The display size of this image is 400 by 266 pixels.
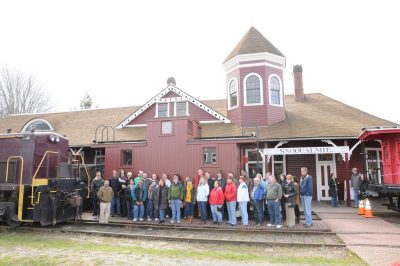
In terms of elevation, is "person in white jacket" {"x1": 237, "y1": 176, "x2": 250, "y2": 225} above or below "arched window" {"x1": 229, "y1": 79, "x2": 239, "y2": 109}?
below

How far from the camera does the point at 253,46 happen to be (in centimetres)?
1956

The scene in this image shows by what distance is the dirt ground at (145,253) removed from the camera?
6949mm

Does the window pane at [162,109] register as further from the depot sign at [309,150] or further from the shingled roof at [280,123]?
the depot sign at [309,150]

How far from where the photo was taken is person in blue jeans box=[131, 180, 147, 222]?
1199 centimetres

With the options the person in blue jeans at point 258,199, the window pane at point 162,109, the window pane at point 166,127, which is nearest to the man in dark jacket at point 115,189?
the window pane at point 166,127

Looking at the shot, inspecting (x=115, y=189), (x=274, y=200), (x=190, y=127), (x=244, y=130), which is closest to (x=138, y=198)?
(x=115, y=189)

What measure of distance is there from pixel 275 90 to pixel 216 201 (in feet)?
34.2

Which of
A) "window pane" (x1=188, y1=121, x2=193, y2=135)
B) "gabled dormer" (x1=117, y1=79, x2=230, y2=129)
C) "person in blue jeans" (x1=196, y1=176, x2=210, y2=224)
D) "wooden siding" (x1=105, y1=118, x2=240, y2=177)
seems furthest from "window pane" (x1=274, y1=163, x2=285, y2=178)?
"person in blue jeans" (x1=196, y1=176, x2=210, y2=224)

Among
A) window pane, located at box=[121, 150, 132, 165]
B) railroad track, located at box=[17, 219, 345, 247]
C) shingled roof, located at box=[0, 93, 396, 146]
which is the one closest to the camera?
railroad track, located at box=[17, 219, 345, 247]

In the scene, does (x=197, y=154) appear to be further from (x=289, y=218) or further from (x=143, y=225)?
(x=289, y=218)

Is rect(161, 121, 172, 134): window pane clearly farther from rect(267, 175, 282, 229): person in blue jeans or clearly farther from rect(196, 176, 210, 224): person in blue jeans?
rect(267, 175, 282, 229): person in blue jeans

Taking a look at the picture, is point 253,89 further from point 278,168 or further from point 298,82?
point 278,168

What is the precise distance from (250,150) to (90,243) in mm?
10820

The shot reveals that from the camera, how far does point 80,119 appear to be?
77.5 feet
